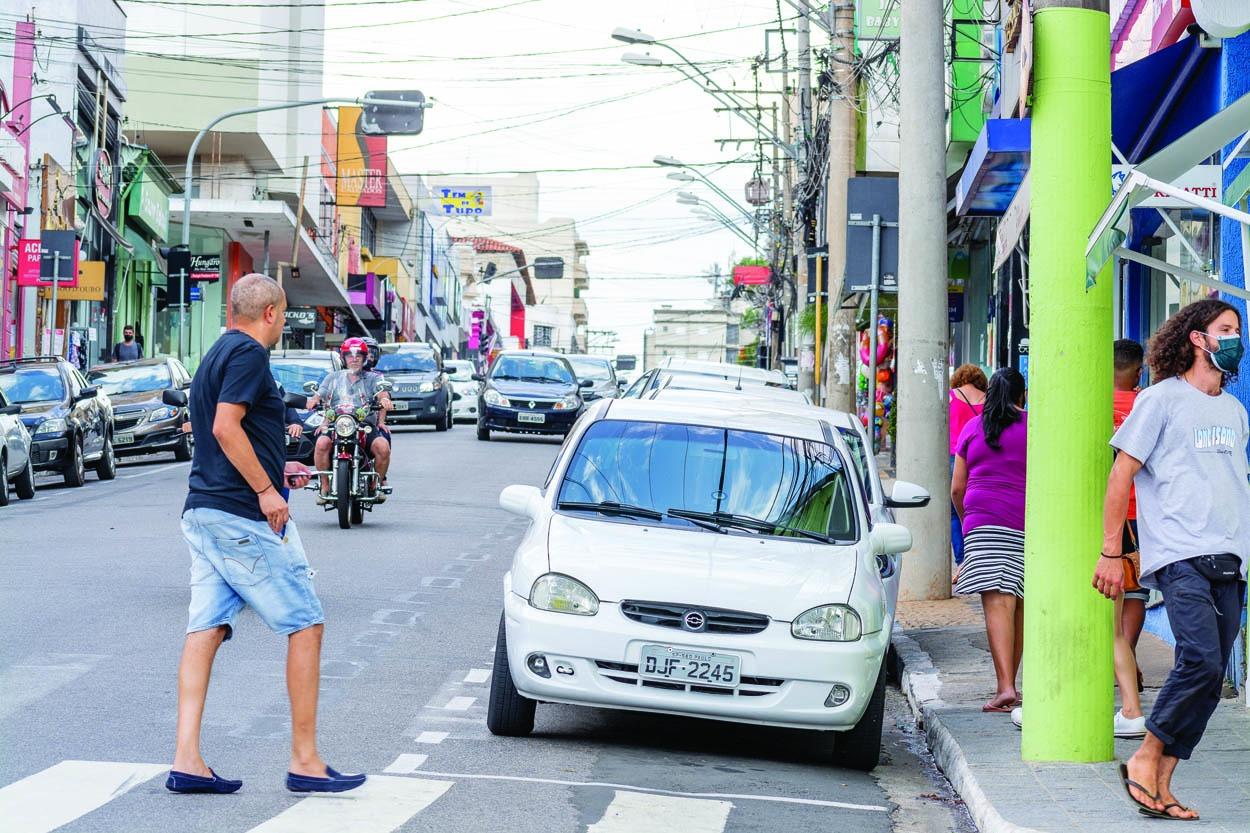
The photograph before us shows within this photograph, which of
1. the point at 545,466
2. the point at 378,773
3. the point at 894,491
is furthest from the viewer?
the point at 545,466

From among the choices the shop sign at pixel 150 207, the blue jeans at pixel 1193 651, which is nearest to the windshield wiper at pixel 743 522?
the blue jeans at pixel 1193 651

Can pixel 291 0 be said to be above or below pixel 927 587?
above

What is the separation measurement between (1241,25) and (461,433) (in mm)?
29907

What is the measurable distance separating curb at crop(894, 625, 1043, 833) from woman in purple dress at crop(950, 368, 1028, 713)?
407 mm

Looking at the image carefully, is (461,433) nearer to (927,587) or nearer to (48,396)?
(48,396)

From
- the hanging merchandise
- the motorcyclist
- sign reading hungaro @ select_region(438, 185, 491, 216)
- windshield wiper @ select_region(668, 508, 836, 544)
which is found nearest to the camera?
windshield wiper @ select_region(668, 508, 836, 544)

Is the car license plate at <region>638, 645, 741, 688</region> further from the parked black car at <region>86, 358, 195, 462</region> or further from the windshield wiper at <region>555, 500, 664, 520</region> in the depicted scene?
the parked black car at <region>86, 358, 195, 462</region>

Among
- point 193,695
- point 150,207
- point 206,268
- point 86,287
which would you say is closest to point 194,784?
point 193,695

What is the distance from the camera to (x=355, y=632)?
10961 mm

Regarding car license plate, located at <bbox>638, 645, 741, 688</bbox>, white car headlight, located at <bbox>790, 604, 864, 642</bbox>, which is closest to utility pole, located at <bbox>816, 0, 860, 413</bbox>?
white car headlight, located at <bbox>790, 604, 864, 642</bbox>

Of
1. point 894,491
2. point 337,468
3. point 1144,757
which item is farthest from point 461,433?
point 1144,757

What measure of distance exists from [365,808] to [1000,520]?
13.2 ft

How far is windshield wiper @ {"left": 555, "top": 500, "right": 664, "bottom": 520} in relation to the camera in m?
8.51

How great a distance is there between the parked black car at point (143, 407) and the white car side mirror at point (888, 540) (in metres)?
19.5
